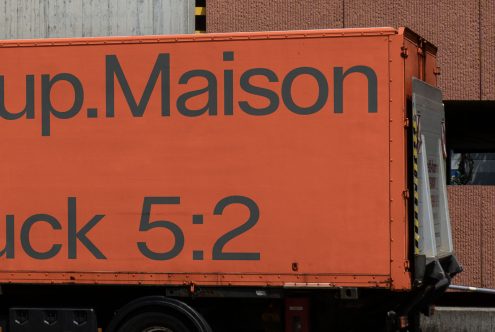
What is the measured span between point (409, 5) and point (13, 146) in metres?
6.69

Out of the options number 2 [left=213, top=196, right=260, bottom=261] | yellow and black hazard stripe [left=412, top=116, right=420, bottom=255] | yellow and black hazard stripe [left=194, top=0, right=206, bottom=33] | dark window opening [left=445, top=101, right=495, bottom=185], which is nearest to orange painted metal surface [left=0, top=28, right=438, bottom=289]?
number 2 [left=213, top=196, right=260, bottom=261]

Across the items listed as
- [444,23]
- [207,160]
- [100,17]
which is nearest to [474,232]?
[444,23]

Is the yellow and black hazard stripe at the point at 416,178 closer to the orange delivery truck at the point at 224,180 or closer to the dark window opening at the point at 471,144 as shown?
the orange delivery truck at the point at 224,180

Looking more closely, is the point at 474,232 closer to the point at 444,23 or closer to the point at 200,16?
the point at 444,23

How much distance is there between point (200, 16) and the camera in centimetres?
1491

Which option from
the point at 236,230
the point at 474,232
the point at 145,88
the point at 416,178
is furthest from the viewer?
the point at 474,232

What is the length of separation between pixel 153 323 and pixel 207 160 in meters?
1.68

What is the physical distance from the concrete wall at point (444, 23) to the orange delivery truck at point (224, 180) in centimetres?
430

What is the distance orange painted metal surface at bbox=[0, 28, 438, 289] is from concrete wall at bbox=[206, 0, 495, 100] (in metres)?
5.00

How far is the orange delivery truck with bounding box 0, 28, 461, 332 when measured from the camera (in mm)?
9297

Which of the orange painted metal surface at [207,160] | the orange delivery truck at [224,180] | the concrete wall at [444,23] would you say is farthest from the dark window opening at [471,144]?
the orange painted metal surface at [207,160]

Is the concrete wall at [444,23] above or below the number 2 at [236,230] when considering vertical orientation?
Result: above

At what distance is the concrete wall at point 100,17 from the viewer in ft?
48.5

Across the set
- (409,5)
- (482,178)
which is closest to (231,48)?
(409,5)
